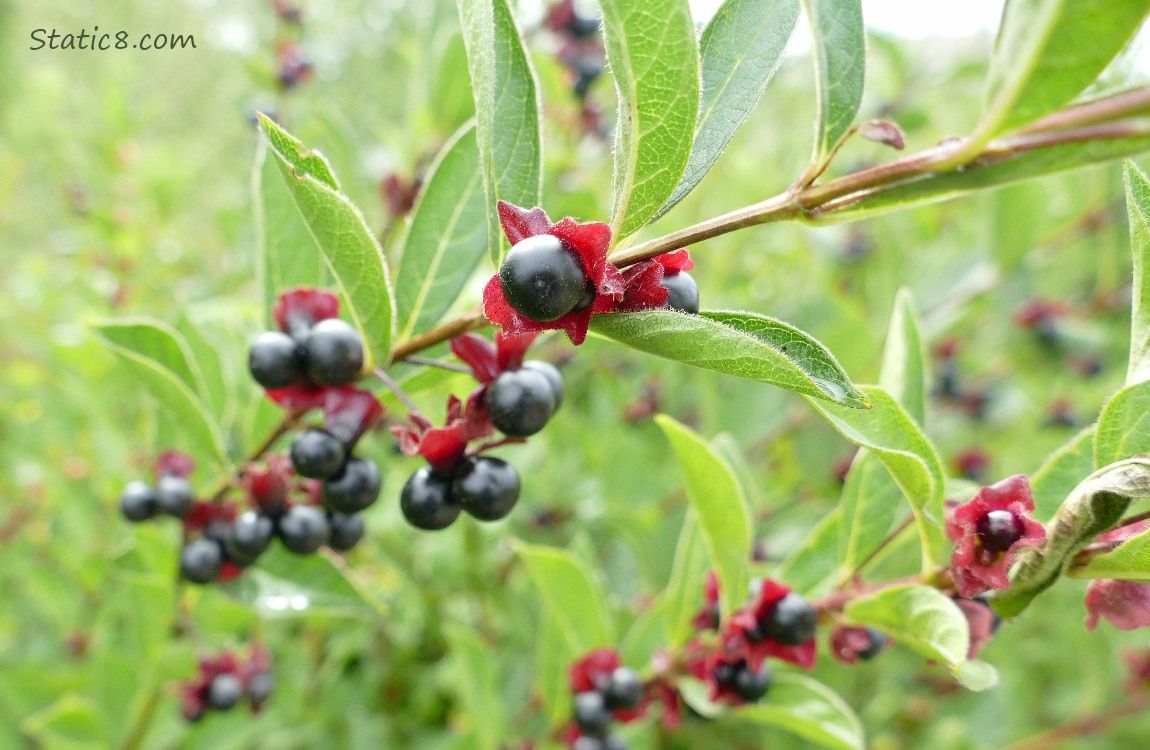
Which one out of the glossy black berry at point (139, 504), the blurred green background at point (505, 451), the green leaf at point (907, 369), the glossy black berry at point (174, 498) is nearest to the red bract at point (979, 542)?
the green leaf at point (907, 369)

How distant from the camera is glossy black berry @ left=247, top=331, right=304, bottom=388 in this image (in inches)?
47.9

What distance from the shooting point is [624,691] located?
165cm

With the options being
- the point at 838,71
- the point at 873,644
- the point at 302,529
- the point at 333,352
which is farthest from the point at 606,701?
the point at 838,71

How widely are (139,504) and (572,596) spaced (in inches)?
40.7

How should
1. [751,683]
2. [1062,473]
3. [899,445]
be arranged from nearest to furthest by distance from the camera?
[899,445], [1062,473], [751,683]

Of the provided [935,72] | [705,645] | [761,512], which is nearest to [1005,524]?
[705,645]

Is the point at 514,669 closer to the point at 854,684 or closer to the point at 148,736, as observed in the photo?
the point at 148,736

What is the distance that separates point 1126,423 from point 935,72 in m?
4.08

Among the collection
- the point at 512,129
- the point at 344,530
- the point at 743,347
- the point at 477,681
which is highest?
the point at 512,129

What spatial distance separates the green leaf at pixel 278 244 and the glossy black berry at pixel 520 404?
0.62 m

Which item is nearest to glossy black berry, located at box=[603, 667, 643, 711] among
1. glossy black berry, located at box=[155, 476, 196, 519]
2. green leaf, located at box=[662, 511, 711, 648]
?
green leaf, located at box=[662, 511, 711, 648]

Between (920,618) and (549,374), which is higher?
(549,374)

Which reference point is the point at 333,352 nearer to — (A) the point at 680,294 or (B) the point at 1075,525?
(A) the point at 680,294

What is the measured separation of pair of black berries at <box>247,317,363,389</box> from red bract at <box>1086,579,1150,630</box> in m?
1.15
